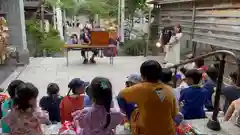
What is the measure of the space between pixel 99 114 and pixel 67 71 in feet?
19.2

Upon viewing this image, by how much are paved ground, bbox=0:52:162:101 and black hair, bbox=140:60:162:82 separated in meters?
3.92

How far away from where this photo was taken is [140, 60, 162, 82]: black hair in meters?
2.05

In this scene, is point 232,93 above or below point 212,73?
below

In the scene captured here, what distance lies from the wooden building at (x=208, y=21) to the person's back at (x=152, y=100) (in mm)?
4443

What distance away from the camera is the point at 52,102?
10.7 ft

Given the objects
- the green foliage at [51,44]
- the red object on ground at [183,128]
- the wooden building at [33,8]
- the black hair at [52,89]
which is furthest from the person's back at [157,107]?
the wooden building at [33,8]

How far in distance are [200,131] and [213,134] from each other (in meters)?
0.14

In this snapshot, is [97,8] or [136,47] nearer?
[136,47]

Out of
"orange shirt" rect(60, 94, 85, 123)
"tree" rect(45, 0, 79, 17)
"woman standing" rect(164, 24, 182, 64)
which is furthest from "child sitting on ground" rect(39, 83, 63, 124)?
"tree" rect(45, 0, 79, 17)

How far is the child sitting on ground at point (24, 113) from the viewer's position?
6.99 feet

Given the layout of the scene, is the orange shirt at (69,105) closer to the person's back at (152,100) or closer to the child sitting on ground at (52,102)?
the child sitting on ground at (52,102)

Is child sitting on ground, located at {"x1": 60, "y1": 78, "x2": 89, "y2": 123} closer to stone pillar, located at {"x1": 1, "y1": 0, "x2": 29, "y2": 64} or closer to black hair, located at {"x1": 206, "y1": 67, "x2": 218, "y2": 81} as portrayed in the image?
black hair, located at {"x1": 206, "y1": 67, "x2": 218, "y2": 81}

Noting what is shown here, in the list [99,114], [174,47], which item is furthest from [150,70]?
[174,47]

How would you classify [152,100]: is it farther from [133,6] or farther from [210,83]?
[133,6]
